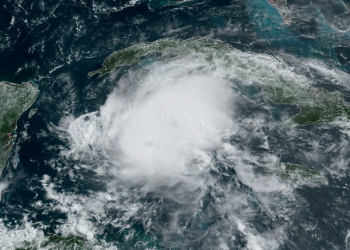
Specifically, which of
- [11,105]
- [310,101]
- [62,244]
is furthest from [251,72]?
[11,105]

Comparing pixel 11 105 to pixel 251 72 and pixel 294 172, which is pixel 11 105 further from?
pixel 294 172

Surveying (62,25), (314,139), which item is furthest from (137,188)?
(62,25)

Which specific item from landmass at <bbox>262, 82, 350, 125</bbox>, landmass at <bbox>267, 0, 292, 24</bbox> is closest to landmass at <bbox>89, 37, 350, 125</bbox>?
landmass at <bbox>262, 82, 350, 125</bbox>

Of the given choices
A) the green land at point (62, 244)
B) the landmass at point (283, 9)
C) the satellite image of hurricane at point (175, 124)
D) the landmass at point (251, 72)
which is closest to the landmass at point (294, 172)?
the satellite image of hurricane at point (175, 124)

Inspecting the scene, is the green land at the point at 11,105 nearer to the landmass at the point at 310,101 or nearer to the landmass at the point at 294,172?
the landmass at the point at 310,101

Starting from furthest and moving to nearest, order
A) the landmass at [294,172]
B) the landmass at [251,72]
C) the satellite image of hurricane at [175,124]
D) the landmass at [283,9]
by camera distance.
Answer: the landmass at [283,9] < the landmass at [251,72] < the landmass at [294,172] < the satellite image of hurricane at [175,124]

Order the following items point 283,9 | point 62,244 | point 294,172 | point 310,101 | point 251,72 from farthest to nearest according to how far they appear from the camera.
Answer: point 283,9 < point 251,72 < point 310,101 < point 294,172 < point 62,244

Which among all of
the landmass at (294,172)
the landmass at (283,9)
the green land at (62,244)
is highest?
the landmass at (283,9)

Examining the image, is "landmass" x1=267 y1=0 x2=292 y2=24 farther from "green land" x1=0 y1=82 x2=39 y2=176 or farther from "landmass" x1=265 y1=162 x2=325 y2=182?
"green land" x1=0 y1=82 x2=39 y2=176
